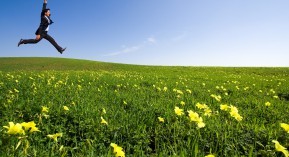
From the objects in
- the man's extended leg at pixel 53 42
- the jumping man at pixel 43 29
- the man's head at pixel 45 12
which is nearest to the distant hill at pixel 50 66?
the man's extended leg at pixel 53 42

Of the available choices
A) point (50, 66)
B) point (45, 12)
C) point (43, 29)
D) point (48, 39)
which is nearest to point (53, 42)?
point (48, 39)

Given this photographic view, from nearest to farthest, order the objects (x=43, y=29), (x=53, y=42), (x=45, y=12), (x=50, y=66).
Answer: (x=45, y=12)
(x=43, y=29)
(x=53, y=42)
(x=50, y=66)

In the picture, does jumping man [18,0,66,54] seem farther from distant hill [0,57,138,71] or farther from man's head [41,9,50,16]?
distant hill [0,57,138,71]

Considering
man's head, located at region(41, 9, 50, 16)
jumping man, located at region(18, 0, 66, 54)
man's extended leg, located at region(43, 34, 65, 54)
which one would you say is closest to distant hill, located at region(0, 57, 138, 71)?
man's extended leg, located at region(43, 34, 65, 54)

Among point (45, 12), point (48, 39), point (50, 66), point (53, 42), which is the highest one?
point (45, 12)

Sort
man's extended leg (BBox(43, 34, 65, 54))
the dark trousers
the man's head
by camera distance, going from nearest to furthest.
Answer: the man's head
the dark trousers
man's extended leg (BBox(43, 34, 65, 54))

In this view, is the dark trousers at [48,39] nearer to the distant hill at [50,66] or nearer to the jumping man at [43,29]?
the jumping man at [43,29]

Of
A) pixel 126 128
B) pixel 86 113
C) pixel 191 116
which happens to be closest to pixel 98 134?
pixel 126 128

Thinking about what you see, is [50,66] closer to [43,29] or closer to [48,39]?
[48,39]

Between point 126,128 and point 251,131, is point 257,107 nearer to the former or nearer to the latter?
point 251,131

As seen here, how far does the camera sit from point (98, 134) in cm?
347

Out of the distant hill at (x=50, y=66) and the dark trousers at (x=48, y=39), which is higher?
the dark trousers at (x=48, y=39)

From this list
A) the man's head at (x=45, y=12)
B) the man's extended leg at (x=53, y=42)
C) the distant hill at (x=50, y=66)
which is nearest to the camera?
the man's head at (x=45, y=12)

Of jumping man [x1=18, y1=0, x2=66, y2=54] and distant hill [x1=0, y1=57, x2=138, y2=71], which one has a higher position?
jumping man [x1=18, y1=0, x2=66, y2=54]
